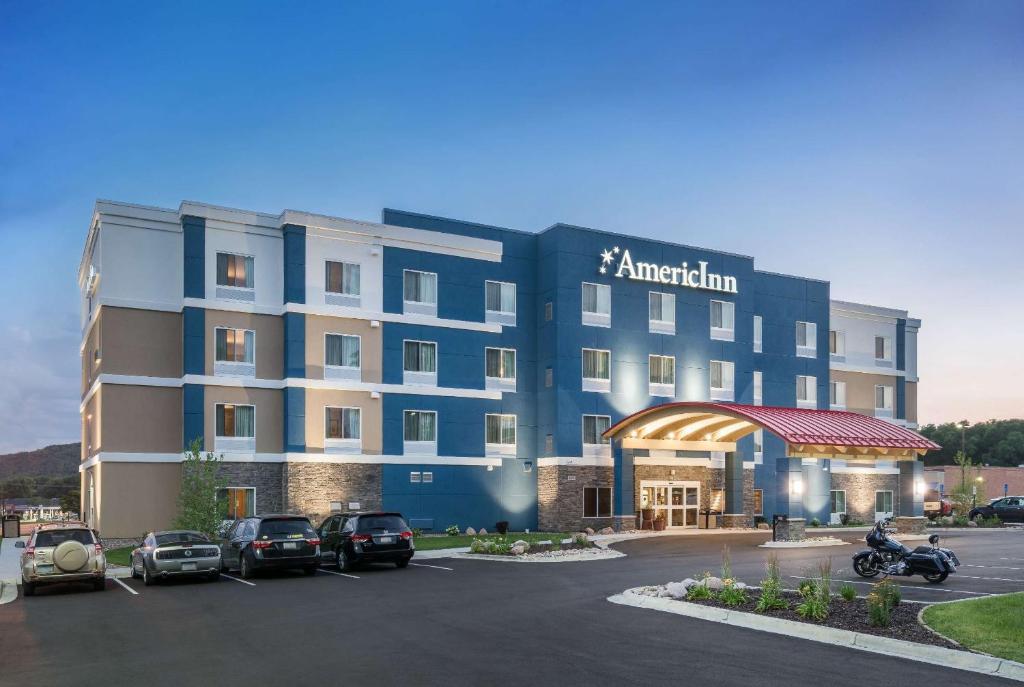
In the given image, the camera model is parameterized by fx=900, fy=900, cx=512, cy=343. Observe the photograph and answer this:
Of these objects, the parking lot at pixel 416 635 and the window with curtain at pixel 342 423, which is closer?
the parking lot at pixel 416 635

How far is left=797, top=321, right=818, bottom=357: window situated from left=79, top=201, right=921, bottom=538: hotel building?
80 cm

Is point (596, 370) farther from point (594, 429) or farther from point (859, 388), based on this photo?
point (859, 388)

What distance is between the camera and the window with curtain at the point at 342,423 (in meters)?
40.1

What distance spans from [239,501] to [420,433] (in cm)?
878

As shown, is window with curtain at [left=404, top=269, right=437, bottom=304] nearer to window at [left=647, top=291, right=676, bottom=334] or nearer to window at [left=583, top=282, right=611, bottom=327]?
window at [left=583, top=282, right=611, bottom=327]

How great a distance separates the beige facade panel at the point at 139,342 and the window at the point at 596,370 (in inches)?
763

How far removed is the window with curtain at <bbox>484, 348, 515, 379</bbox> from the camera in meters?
44.9

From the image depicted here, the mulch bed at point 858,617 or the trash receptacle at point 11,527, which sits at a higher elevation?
the mulch bed at point 858,617

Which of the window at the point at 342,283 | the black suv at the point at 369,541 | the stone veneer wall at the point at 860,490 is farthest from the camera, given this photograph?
the stone veneer wall at the point at 860,490

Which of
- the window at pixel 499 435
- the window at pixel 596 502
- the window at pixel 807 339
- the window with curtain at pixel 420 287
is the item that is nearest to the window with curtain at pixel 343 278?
the window with curtain at pixel 420 287

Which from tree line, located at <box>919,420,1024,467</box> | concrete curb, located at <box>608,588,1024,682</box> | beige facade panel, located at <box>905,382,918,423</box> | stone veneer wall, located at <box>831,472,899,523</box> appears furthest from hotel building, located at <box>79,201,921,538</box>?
tree line, located at <box>919,420,1024,467</box>

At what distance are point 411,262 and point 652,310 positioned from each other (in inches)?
531

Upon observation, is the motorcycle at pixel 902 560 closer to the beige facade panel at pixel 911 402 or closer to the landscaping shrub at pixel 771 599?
the landscaping shrub at pixel 771 599

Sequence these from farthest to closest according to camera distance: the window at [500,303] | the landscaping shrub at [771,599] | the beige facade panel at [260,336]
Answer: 1. the window at [500,303]
2. the beige facade panel at [260,336]
3. the landscaping shrub at [771,599]
